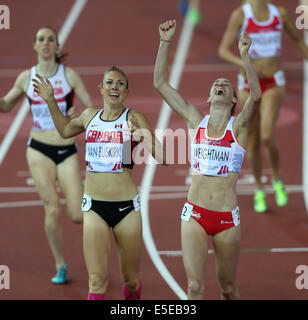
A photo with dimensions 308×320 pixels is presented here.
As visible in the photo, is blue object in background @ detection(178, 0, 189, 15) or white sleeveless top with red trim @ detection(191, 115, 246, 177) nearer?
white sleeveless top with red trim @ detection(191, 115, 246, 177)

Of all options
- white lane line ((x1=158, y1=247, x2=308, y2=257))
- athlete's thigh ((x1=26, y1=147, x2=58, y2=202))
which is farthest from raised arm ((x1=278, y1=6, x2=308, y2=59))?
athlete's thigh ((x1=26, y1=147, x2=58, y2=202))

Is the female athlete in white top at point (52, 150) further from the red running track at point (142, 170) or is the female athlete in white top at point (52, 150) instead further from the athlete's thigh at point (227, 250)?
the athlete's thigh at point (227, 250)

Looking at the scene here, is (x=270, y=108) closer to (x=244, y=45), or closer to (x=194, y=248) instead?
(x=244, y=45)

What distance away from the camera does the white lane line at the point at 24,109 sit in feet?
46.8

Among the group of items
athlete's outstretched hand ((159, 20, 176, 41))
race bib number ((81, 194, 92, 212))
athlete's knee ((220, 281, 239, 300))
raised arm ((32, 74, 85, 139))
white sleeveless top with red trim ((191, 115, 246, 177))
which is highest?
athlete's outstretched hand ((159, 20, 176, 41))

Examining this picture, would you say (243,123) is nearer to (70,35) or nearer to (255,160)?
(255,160)

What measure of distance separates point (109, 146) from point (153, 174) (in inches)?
215

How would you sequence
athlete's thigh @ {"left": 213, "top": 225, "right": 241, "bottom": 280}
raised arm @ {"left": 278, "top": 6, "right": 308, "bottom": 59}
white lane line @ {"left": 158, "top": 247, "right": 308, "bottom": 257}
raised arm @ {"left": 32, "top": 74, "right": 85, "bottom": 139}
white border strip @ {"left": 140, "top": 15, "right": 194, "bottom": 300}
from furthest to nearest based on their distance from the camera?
raised arm @ {"left": 278, "top": 6, "right": 308, "bottom": 59}, white lane line @ {"left": 158, "top": 247, "right": 308, "bottom": 257}, white border strip @ {"left": 140, "top": 15, "right": 194, "bottom": 300}, raised arm @ {"left": 32, "top": 74, "right": 85, "bottom": 139}, athlete's thigh @ {"left": 213, "top": 225, "right": 241, "bottom": 280}

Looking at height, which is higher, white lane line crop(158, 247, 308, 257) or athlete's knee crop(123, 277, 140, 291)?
white lane line crop(158, 247, 308, 257)

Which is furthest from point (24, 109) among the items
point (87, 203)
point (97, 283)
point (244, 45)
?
point (244, 45)

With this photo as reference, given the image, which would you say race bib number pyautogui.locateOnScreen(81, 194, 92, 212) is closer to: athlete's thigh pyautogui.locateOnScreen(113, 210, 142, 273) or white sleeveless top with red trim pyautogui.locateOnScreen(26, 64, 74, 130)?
athlete's thigh pyautogui.locateOnScreen(113, 210, 142, 273)

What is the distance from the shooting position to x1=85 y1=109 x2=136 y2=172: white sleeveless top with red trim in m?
7.72

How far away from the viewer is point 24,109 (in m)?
15.9

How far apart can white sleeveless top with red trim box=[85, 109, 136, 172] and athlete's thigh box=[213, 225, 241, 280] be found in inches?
43.1
